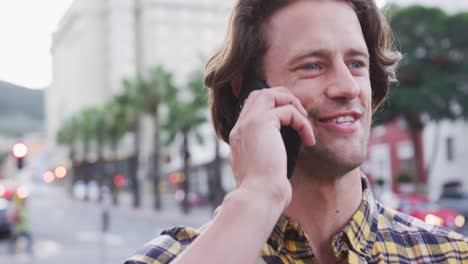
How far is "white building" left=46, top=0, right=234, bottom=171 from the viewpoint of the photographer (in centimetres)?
11225

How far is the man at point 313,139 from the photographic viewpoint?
1.70 m

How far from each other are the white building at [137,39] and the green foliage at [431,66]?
224 feet

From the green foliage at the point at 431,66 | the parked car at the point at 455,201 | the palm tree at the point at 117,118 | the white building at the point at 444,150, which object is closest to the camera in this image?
the parked car at the point at 455,201

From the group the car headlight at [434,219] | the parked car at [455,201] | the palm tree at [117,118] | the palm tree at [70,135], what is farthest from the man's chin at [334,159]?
the palm tree at [70,135]

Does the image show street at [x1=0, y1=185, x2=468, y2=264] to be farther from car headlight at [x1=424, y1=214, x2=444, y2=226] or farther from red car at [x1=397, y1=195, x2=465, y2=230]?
car headlight at [x1=424, y1=214, x2=444, y2=226]

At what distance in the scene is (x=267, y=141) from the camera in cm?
162

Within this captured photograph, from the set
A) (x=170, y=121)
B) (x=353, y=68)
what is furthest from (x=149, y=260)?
(x=170, y=121)

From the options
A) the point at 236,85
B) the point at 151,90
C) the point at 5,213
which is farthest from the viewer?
the point at 151,90

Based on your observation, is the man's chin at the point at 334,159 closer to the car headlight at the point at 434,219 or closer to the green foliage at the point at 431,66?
the car headlight at the point at 434,219

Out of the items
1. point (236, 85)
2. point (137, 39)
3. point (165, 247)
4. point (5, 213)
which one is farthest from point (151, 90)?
point (137, 39)

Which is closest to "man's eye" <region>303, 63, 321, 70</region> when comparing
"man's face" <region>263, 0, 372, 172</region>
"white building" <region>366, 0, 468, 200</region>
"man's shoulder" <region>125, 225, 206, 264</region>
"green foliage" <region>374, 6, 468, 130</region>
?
"man's face" <region>263, 0, 372, 172</region>

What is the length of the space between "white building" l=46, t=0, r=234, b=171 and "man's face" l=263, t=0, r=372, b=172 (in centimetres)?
10243

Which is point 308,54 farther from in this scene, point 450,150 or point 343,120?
point 450,150

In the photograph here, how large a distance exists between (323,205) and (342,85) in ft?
1.14
